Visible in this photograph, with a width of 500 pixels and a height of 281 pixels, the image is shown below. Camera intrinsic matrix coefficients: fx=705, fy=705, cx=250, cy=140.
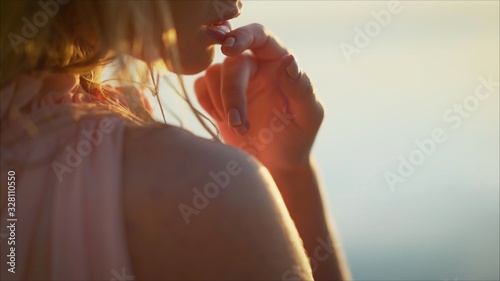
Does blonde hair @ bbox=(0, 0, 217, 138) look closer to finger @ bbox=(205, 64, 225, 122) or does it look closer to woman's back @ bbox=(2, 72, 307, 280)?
woman's back @ bbox=(2, 72, 307, 280)

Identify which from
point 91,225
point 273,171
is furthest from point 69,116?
point 273,171

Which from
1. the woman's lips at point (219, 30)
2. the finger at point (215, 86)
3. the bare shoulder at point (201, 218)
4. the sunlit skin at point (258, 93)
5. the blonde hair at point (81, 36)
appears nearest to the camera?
the bare shoulder at point (201, 218)

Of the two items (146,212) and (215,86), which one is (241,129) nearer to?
(215,86)

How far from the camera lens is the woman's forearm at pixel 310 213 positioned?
2041mm

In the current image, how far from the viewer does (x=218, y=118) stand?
2.00 meters

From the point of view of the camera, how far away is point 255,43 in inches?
75.1

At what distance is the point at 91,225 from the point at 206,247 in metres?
0.19

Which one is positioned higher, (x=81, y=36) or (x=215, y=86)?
(x=81, y=36)

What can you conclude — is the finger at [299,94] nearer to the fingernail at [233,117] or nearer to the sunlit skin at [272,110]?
the sunlit skin at [272,110]

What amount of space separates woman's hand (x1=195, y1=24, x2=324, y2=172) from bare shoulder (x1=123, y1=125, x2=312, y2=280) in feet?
2.23

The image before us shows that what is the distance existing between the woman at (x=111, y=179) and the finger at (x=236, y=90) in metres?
0.47

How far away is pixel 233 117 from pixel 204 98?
0.19 m

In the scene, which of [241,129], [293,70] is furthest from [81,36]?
[293,70]

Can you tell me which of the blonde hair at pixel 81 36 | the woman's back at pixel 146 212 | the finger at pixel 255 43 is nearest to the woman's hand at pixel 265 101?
the finger at pixel 255 43
